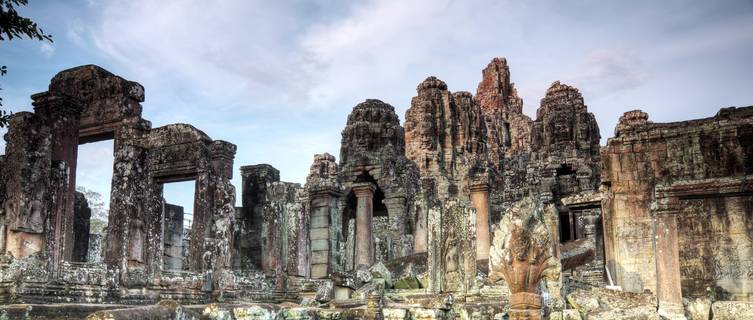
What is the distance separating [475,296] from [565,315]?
296 centimetres

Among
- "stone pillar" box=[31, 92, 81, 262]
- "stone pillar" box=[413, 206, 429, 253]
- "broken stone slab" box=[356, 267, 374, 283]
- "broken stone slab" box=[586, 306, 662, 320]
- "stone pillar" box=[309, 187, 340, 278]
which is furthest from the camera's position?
"stone pillar" box=[413, 206, 429, 253]

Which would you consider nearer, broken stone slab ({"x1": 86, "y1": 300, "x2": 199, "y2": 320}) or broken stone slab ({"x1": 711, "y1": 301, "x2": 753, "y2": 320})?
broken stone slab ({"x1": 86, "y1": 300, "x2": 199, "y2": 320})

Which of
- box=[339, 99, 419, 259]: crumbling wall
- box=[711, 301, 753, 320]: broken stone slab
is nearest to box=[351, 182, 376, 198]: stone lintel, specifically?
box=[339, 99, 419, 259]: crumbling wall

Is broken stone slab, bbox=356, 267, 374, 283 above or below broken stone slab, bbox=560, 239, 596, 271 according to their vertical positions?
below

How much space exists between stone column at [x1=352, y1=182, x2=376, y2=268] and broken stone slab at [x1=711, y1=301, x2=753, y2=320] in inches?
448

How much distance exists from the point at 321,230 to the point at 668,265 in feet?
34.1

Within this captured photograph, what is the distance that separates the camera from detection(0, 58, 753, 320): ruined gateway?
37.5 feet

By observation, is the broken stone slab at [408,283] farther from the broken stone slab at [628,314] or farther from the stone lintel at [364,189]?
the stone lintel at [364,189]

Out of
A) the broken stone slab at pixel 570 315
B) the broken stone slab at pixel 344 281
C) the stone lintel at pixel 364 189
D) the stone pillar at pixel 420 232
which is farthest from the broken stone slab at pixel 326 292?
the stone pillar at pixel 420 232

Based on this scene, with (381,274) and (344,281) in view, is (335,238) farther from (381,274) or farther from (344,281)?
(344,281)

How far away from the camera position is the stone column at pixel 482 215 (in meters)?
22.1

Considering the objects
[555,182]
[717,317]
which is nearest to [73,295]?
[717,317]

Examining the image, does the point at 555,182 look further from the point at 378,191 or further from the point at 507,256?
the point at 507,256

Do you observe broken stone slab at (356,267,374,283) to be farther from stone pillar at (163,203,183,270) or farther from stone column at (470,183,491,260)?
stone pillar at (163,203,183,270)
